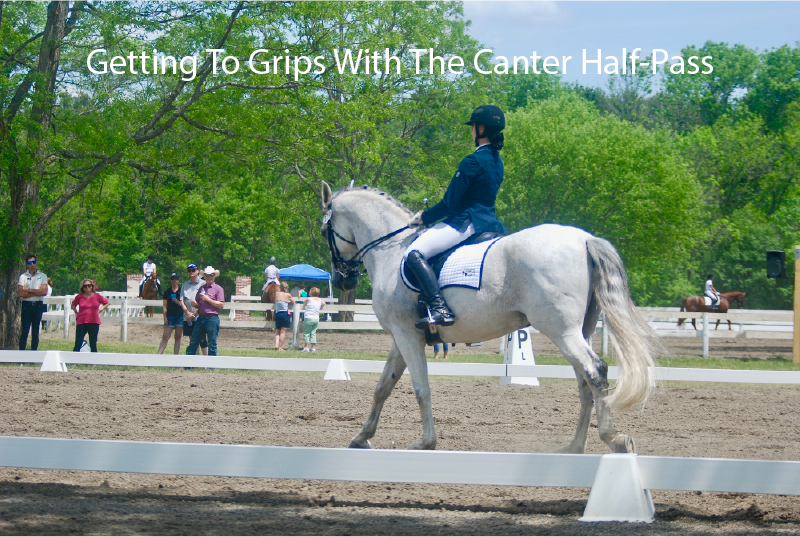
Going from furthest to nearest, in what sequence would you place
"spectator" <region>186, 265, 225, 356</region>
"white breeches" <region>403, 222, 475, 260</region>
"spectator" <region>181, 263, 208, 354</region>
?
"spectator" <region>181, 263, 208, 354</region> < "spectator" <region>186, 265, 225, 356</region> < "white breeches" <region>403, 222, 475, 260</region>

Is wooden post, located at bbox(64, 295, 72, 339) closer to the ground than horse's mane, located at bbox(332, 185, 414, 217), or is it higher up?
closer to the ground

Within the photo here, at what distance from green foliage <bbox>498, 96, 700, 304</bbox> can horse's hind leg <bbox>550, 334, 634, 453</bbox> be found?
3272cm

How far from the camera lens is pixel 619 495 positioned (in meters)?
4.38

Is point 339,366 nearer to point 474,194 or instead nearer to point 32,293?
point 474,194

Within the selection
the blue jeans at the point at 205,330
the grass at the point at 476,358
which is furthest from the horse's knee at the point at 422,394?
the grass at the point at 476,358

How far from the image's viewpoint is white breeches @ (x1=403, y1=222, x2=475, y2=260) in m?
5.84

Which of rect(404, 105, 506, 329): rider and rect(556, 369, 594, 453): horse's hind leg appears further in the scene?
rect(404, 105, 506, 329): rider

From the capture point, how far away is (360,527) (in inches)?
168

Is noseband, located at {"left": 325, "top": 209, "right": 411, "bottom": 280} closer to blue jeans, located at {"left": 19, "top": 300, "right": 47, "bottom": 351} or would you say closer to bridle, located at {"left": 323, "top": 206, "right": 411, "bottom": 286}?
bridle, located at {"left": 323, "top": 206, "right": 411, "bottom": 286}

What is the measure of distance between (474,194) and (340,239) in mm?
1384

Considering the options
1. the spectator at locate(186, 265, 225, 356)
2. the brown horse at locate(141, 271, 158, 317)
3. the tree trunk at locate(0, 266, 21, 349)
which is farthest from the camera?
the brown horse at locate(141, 271, 158, 317)

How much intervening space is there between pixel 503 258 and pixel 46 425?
4.80 m

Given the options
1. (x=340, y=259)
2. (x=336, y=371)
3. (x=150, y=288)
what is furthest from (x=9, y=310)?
(x=340, y=259)

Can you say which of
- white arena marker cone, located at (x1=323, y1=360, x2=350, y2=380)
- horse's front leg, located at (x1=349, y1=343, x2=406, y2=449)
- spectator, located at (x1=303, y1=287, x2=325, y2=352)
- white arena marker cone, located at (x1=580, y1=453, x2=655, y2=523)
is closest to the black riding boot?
horse's front leg, located at (x1=349, y1=343, x2=406, y2=449)
